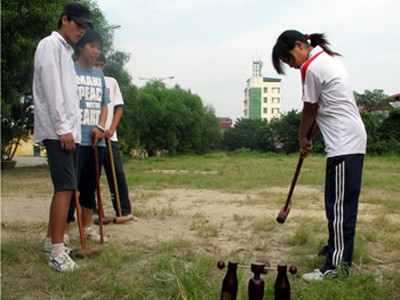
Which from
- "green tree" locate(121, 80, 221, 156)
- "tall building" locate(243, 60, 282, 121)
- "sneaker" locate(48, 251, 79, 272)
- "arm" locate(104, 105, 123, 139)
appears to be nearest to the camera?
"sneaker" locate(48, 251, 79, 272)

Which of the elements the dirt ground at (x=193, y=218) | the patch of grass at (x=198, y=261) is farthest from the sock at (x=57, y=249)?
the dirt ground at (x=193, y=218)

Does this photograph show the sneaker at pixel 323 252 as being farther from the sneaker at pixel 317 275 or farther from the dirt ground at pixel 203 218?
the sneaker at pixel 317 275

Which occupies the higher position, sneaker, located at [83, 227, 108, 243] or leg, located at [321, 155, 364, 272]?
leg, located at [321, 155, 364, 272]

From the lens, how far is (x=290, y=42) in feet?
9.55

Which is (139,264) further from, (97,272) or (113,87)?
(113,87)

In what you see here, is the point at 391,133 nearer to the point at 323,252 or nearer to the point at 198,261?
the point at 323,252

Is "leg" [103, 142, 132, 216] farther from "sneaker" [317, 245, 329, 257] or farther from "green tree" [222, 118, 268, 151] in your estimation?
"green tree" [222, 118, 268, 151]

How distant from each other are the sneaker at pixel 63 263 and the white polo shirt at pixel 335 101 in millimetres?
1921

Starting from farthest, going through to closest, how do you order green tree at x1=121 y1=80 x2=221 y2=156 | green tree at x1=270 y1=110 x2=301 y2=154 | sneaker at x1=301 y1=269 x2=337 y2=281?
green tree at x1=270 y1=110 x2=301 y2=154 → green tree at x1=121 y1=80 x2=221 y2=156 → sneaker at x1=301 y1=269 x2=337 y2=281

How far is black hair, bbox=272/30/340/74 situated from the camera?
2.91 metres

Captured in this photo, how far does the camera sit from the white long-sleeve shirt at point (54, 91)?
2.82 m

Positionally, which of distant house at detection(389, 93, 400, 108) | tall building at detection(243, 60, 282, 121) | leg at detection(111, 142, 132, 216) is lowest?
leg at detection(111, 142, 132, 216)

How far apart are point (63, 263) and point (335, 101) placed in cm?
216

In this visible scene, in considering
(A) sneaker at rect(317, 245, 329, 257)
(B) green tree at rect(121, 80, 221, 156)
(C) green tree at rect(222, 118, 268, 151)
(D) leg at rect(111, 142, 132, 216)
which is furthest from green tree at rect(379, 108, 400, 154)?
(A) sneaker at rect(317, 245, 329, 257)
